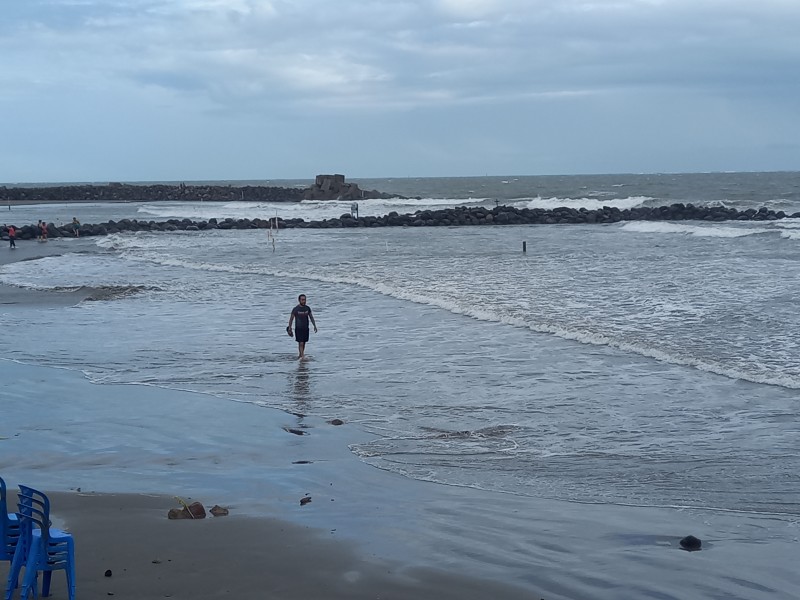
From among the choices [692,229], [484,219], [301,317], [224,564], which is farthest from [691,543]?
[484,219]

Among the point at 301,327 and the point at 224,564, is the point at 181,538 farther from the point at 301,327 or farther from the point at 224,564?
the point at 301,327

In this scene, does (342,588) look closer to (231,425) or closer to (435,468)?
(435,468)

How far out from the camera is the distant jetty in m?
90.4

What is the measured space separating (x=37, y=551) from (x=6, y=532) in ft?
1.77

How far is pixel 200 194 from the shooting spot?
353ft

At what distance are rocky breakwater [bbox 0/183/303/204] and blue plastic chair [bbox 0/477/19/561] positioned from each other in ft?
307

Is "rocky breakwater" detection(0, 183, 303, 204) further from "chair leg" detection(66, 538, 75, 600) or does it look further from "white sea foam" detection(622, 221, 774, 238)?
"chair leg" detection(66, 538, 75, 600)

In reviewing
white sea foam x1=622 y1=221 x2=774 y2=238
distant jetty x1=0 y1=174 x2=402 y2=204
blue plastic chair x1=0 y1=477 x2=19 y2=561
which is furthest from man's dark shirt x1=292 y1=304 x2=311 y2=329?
distant jetty x1=0 y1=174 x2=402 y2=204

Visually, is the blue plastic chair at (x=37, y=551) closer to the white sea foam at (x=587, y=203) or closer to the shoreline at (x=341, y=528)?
the shoreline at (x=341, y=528)

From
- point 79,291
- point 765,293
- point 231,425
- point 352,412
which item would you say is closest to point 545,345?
point 352,412

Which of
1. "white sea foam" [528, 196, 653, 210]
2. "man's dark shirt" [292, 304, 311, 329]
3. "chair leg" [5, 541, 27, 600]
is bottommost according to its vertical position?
"chair leg" [5, 541, 27, 600]

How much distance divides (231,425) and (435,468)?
285cm

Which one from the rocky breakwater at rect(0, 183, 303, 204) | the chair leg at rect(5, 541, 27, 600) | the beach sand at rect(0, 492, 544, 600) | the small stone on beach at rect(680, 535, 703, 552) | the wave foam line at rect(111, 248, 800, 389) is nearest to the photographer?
the chair leg at rect(5, 541, 27, 600)

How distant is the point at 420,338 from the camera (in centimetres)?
1702
